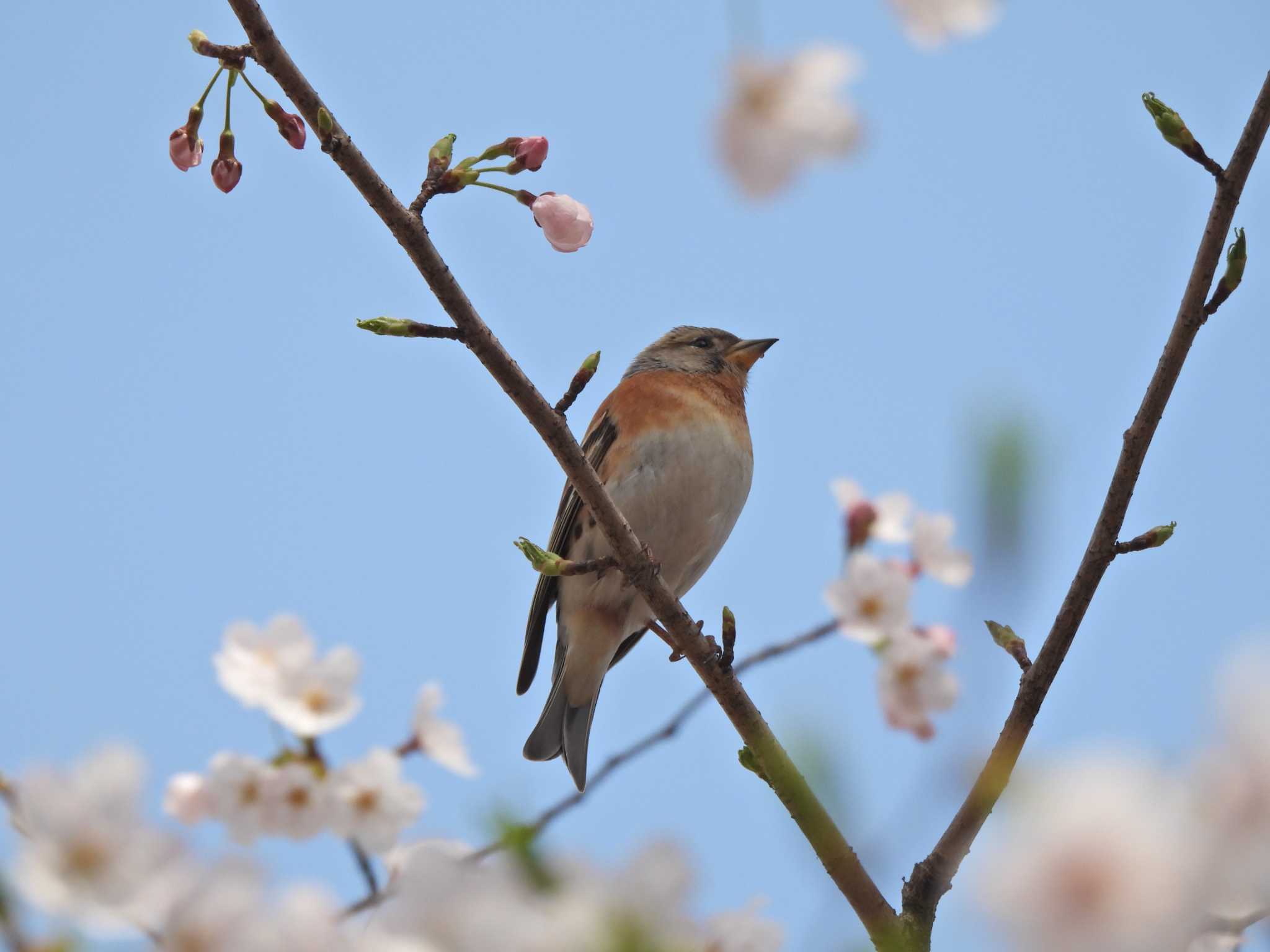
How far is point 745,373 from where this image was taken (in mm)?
8602

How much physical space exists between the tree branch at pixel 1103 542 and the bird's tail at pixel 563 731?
2.78m

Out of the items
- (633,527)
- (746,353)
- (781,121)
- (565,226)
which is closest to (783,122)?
(781,121)

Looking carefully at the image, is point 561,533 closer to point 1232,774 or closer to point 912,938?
point 912,938

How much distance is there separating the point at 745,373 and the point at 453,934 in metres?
7.25

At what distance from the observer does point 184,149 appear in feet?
12.7

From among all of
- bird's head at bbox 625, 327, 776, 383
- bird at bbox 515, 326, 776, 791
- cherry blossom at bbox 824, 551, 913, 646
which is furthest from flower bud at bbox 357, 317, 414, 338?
bird's head at bbox 625, 327, 776, 383

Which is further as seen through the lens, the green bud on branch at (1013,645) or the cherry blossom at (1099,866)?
the green bud on branch at (1013,645)

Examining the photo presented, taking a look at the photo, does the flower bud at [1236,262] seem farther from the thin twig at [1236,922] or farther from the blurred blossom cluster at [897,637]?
the thin twig at [1236,922]

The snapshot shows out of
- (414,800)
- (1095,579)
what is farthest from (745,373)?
(414,800)

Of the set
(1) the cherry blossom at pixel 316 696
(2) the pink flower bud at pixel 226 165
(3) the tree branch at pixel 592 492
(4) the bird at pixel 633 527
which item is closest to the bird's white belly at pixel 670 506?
(4) the bird at pixel 633 527

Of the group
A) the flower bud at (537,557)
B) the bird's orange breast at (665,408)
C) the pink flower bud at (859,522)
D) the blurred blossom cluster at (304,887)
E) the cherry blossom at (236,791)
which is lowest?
the blurred blossom cluster at (304,887)

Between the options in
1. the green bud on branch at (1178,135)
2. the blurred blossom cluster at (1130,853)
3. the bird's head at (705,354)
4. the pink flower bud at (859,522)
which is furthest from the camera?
the bird's head at (705,354)

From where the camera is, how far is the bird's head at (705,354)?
27.8 feet

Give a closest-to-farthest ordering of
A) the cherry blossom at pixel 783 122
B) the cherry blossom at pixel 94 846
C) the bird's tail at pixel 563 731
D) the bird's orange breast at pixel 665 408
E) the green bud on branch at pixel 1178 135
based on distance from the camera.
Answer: the cherry blossom at pixel 94 846
the cherry blossom at pixel 783 122
the green bud on branch at pixel 1178 135
the bird's tail at pixel 563 731
the bird's orange breast at pixel 665 408
